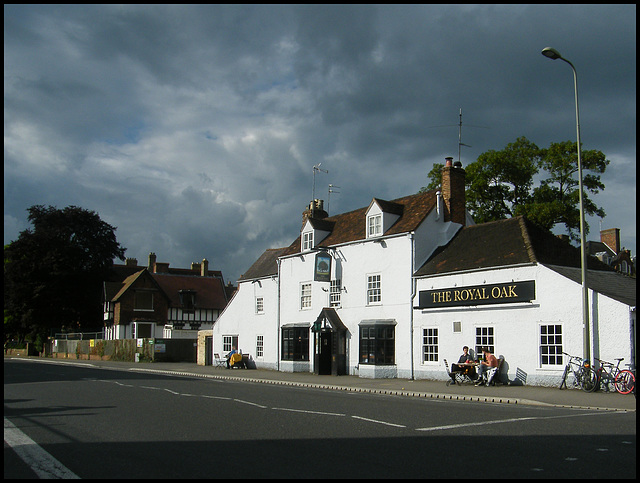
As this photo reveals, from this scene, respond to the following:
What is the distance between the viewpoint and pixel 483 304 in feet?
83.3

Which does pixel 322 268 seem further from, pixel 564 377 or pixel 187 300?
pixel 187 300

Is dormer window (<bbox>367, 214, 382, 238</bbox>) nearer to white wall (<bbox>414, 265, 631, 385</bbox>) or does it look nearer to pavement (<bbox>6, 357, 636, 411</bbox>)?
white wall (<bbox>414, 265, 631, 385</bbox>)

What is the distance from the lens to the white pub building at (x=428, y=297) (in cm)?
2309

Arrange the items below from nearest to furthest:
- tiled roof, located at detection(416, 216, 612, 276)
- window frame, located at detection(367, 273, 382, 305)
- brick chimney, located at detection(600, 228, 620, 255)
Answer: tiled roof, located at detection(416, 216, 612, 276), window frame, located at detection(367, 273, 382, 305), brick chimney, located at detection(600, 228, 620, 255)

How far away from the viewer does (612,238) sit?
222 ft

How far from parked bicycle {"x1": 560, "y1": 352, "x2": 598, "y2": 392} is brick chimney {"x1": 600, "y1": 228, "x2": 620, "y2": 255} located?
1908 inches

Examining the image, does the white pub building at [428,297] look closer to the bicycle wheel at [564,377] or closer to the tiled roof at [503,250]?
the tiled roof at [503,250]

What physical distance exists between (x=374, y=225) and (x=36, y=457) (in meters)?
Answer: 23.9

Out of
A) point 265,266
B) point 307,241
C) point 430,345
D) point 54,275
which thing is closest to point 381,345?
point 430,345

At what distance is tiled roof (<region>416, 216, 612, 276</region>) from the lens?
82.3 ft

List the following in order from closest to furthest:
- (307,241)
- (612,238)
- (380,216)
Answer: (380,216) → (307,241) → (612,238)

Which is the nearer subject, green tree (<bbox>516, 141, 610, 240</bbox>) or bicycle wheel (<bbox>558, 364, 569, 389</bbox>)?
bicycle wheel (<bbox>558, 364, 569, 389</bbox>)

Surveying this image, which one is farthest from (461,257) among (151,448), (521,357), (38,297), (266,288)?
(38,297)

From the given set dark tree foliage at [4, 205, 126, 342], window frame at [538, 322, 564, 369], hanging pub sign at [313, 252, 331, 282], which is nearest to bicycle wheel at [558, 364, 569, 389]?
window frame at [538, 322, 564, 369]
